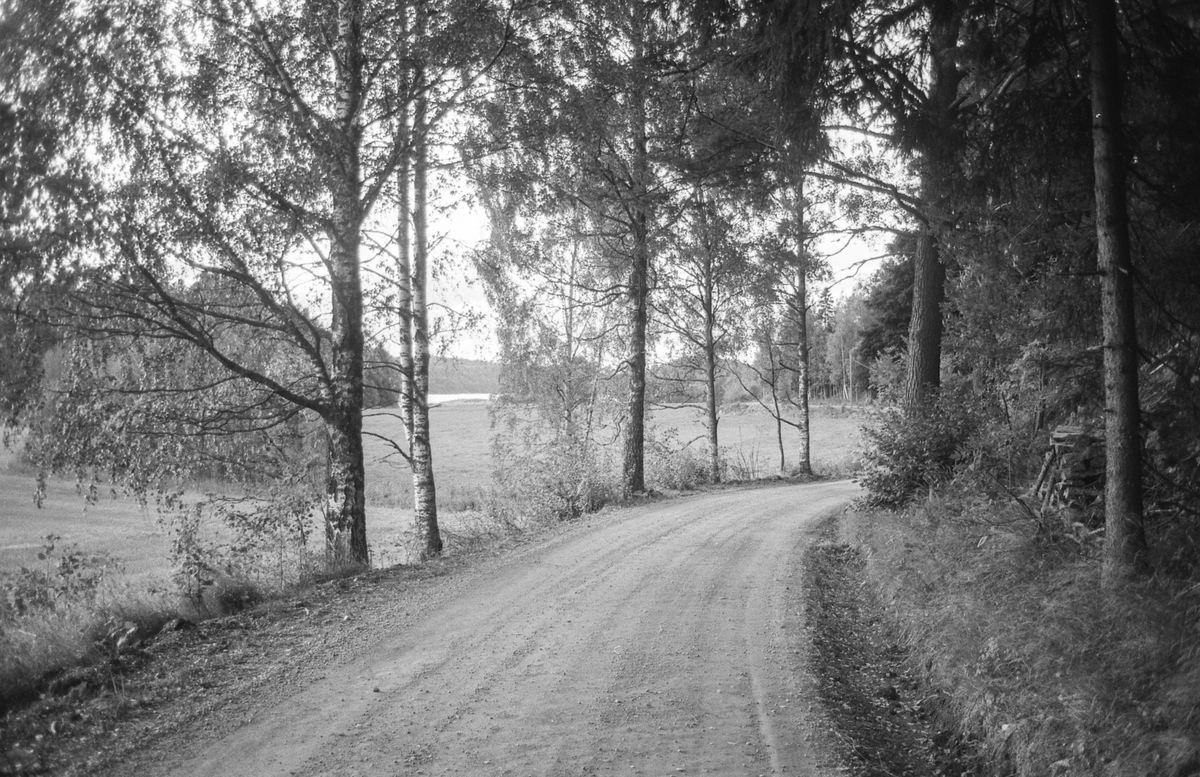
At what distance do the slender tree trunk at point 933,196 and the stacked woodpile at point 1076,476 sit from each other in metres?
2.94

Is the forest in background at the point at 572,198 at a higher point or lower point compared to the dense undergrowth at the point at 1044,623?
higher

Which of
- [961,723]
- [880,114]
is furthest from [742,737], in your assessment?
[880,114]

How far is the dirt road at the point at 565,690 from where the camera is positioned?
14.4ft

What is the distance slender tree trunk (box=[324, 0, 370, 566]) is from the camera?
9.30 meters

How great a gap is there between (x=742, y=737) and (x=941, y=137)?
20.6 feet

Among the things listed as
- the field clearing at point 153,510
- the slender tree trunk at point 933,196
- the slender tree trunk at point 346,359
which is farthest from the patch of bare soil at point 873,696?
the field clearing at point 153,510

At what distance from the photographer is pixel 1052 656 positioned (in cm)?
471

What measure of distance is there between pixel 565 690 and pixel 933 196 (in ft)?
22.6

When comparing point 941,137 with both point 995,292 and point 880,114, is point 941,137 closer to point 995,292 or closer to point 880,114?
point 880,114

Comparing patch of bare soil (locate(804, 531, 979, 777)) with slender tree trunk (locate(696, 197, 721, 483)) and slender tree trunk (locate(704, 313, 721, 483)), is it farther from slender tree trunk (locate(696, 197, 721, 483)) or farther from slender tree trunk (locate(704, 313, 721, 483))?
slender tree trunk (locate(704, 313, 721, 483))

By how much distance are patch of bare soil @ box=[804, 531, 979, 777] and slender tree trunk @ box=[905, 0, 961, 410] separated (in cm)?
465

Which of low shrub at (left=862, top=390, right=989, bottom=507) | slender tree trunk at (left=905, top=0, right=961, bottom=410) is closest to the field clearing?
low shrub at (left=862, top=390, right=989, bottom=507)

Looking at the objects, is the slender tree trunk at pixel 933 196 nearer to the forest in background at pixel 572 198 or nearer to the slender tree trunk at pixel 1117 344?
the forest in background at pixel 572 198

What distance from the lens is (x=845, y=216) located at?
14211mm
